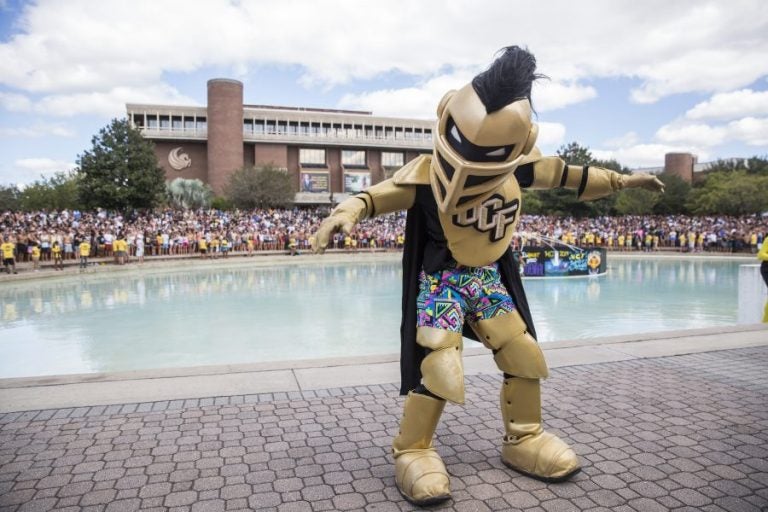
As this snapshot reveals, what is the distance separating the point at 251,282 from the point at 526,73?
13.6 metres

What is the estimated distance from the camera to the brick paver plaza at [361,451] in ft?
9.22

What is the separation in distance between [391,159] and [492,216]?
175 feet

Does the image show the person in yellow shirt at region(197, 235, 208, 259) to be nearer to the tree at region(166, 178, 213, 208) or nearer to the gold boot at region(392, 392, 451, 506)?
the gold boot at region(392, 392, 451, 506)

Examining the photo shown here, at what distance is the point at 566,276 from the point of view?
16688mm

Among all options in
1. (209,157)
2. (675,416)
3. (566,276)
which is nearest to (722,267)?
(566,276)

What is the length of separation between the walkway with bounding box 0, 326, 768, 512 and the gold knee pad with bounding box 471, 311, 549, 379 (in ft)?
1.96

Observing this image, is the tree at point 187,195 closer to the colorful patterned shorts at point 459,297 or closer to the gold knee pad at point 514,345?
the colorful patterned shorts at point 459,297

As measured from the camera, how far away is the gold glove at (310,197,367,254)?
2777mm

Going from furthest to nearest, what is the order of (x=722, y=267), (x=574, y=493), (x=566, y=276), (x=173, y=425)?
(x=722, y=267)
(x=566, y=276)
(x=173, y=425)
(x=574, y=493)

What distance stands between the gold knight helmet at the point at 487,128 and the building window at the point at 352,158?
5153cm

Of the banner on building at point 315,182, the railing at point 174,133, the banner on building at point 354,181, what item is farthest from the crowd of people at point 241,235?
the banner on building at point 354,181

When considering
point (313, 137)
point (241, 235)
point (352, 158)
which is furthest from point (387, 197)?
point (352, 158)

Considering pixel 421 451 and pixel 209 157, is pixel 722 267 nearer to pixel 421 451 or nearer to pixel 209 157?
pixel 421 451

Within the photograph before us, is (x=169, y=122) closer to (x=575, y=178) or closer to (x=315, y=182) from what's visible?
(x=315, y=182)
